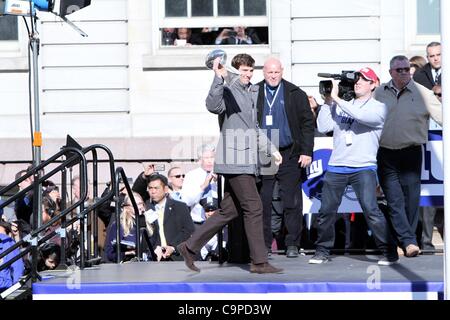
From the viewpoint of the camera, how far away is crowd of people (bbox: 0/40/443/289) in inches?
393

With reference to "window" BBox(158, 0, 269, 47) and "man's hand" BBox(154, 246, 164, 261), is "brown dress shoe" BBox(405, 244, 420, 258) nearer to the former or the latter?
"man's hand" BBox(154, 246, 164, 261)

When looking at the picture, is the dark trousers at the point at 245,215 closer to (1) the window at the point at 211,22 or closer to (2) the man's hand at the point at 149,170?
(2) the man's hand at the point at 149,170

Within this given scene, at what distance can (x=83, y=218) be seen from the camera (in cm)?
1035

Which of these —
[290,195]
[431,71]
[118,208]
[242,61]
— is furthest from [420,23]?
[118,208]

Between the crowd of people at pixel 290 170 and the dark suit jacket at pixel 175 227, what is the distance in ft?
0.03

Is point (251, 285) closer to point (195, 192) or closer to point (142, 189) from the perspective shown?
point (195, 192)

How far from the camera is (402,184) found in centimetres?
1116

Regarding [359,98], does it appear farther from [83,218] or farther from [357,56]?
[357,56]

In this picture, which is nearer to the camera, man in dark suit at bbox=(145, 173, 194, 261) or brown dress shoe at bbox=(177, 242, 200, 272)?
brown dress shoe at bbox=(177, 242, 200, 272)

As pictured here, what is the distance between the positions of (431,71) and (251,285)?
4234 millimetres

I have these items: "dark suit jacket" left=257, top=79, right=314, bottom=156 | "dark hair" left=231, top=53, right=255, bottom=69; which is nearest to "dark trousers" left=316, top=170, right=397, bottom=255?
"dark suit jacket" left=257, top=79, right=314, bottom=156

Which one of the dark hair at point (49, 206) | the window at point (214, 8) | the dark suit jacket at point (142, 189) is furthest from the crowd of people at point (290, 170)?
the window at point (214, 8)

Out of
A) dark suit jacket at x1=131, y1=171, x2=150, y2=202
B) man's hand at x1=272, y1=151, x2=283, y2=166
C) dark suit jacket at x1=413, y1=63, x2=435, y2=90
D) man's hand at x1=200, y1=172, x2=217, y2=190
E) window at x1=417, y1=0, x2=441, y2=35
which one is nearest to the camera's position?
man's hand at x1=272, y1=151, x2=283, y2=166

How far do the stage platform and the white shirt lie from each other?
2.51m
